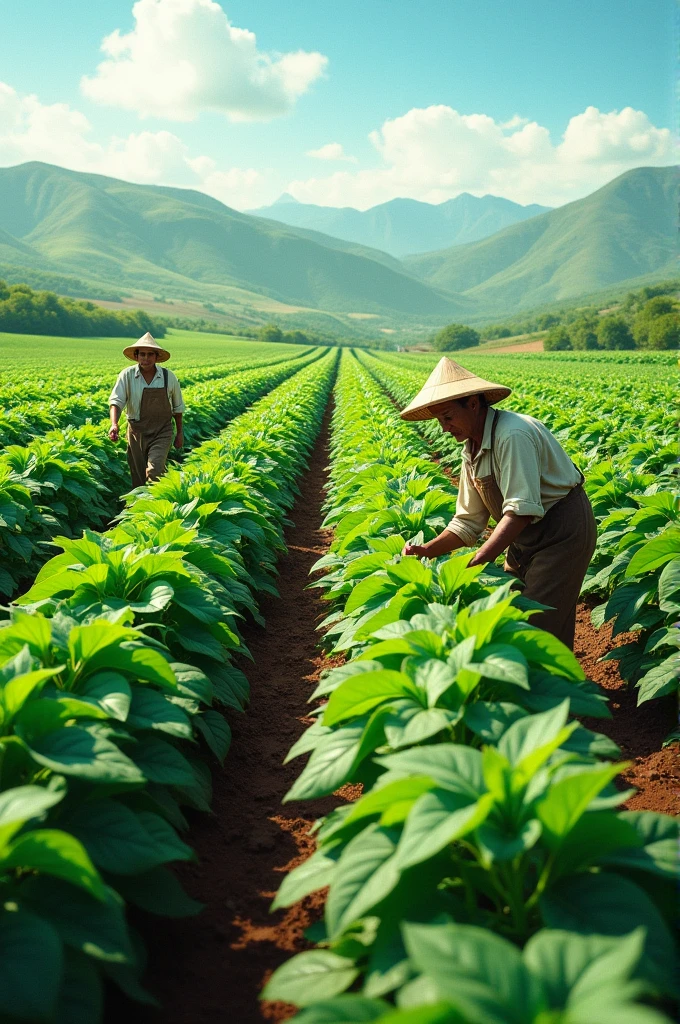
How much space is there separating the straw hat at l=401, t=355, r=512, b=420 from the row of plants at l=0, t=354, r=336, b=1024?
1.38 metres

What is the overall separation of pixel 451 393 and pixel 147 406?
16.5 feet

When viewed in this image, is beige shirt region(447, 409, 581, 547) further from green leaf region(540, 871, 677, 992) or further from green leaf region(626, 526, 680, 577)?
green leaf region(540, 871, 677, 992)

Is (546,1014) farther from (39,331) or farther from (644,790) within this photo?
(39,331)

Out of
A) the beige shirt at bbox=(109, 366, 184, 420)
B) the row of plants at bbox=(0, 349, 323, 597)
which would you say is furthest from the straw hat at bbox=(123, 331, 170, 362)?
the row of plants at bbox=(0, 349, 323, 597)

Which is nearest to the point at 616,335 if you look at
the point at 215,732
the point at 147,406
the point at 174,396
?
the point at 174,396

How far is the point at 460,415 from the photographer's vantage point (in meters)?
3.43

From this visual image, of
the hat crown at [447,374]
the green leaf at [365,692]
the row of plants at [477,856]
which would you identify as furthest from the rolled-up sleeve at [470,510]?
the green leaf at [365,692]

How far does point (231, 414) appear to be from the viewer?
1644cm

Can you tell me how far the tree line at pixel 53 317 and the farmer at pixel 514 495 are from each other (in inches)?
3117

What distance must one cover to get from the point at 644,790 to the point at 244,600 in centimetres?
244

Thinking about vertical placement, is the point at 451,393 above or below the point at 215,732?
above

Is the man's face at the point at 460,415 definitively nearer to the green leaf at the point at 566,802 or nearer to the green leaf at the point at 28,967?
the green leaf at the point at 566,802

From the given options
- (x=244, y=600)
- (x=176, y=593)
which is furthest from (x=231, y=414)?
(x=176, y=593)

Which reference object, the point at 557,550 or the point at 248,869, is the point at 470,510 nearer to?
the point at 557,550
